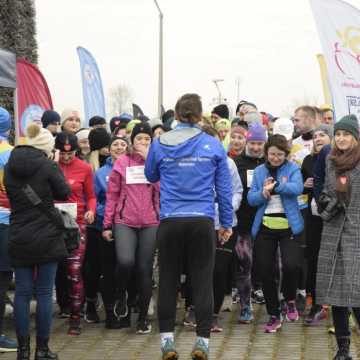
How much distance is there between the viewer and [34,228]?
682cm

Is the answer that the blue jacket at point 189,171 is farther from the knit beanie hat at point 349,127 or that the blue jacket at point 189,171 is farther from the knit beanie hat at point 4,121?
the knit beanie hat at point 4,121

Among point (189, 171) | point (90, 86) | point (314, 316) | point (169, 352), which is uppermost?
point (90, 86)

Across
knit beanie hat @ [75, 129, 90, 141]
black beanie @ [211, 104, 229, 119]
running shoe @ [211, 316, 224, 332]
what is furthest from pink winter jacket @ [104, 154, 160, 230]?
black beanie @ [211, 104, 229, 119]

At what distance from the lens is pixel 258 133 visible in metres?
8.85

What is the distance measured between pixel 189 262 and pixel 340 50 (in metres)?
3.93

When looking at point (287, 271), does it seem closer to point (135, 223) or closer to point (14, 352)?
point (135, 223)

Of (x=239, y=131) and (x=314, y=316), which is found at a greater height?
(x=239, y=131)

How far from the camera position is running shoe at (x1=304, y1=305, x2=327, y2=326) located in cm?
859

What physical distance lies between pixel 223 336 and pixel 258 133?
205cm

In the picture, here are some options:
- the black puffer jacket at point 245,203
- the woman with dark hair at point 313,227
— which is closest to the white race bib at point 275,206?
the woman with dark hair at point 313,227

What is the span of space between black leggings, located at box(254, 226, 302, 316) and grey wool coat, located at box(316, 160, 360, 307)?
1262 mm

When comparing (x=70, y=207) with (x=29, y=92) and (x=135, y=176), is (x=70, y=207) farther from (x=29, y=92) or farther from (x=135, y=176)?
(x=29, y=92)

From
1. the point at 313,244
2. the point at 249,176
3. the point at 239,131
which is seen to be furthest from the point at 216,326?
the point at 239,131

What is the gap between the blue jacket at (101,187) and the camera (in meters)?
8.84
